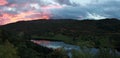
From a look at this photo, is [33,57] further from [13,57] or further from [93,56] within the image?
[93,56]

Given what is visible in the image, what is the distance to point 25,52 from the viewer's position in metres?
84.8

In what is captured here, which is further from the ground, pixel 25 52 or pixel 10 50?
pixel 10 50

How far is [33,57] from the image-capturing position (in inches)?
3253

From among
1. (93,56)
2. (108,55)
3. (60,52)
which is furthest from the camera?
(60,52)

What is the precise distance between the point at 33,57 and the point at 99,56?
30.5 m

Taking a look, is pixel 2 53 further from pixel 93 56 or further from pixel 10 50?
pixel 93 56

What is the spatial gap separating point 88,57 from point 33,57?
91.7 ft

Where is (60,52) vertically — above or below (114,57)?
below

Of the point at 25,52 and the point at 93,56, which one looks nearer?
the point at 93,56

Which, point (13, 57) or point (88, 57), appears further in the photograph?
point (13, 57)

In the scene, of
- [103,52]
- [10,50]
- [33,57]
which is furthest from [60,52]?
[103,52]

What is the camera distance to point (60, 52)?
82.3 metres

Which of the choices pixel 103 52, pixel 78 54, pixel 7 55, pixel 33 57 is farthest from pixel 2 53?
pixel 33 57

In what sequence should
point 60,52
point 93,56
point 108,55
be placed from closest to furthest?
1. point 108,55
2. point 93,56
3. point 60,52
